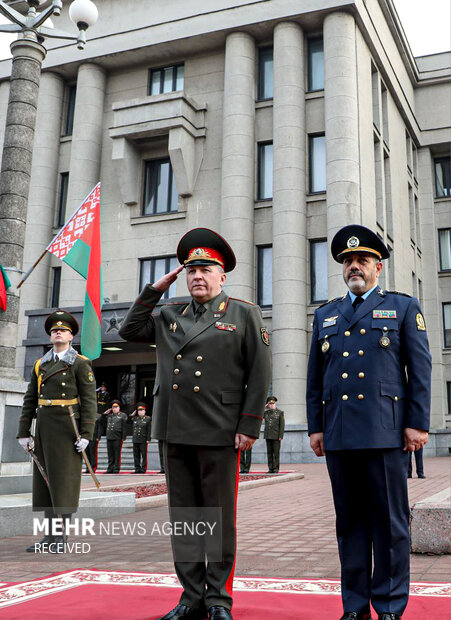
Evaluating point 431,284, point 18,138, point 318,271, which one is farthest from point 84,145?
point 431,284

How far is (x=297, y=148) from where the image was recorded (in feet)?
84.4

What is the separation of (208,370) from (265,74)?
26071mm

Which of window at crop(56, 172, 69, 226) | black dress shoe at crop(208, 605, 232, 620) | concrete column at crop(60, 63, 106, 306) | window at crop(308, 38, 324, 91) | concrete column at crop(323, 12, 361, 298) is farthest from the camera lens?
window at crop(56, 172, 69, 226)

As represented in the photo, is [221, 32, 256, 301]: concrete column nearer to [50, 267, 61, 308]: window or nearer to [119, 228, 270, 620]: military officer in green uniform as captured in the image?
[50, 267, 61, 308]: window

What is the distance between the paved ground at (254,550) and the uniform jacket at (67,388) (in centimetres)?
124

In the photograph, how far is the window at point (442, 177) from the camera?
3666cm

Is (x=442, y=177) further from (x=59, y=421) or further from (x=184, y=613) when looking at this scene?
(x=184, y=613)

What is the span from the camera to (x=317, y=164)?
2627 cm

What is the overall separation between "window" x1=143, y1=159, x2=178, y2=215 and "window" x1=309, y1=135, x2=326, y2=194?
19.5ft

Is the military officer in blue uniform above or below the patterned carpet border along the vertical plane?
above

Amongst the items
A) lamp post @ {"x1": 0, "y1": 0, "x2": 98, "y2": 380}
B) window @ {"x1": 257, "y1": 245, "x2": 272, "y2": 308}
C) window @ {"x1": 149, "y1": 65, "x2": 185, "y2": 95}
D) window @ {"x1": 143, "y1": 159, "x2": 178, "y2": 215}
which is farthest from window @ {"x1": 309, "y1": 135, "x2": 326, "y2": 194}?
lamp post @ {"x1": 0, "y1": 0, "x2": 98, "y2": 380}

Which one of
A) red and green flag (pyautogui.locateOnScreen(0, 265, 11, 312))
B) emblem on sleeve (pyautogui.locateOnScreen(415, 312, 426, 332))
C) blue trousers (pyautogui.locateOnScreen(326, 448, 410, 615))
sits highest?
red and green flag (pyautogui.locateOnScreen(0, 265, 11, 312))

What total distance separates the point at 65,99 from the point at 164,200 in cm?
738

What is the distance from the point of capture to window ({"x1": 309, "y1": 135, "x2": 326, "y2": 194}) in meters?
26.0
